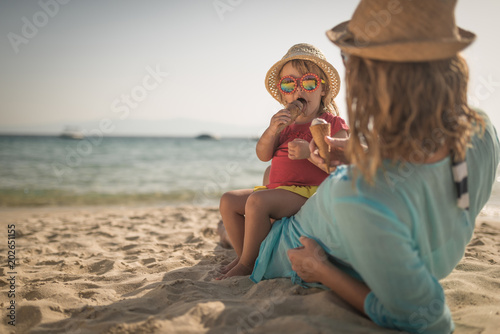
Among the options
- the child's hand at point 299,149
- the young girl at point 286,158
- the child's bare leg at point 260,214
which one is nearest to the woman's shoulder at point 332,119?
the young girl at point 286,158

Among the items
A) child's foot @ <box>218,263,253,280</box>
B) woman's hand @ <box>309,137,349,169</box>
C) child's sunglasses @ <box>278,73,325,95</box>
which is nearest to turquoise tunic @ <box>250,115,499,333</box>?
woman's hand @ <box>309,137,349,169</box>

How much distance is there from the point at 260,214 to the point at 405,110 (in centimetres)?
123

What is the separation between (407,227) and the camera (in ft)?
4.77

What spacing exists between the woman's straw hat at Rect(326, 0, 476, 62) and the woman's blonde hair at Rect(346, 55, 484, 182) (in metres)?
0.06

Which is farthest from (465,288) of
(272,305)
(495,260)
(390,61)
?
(390,61)

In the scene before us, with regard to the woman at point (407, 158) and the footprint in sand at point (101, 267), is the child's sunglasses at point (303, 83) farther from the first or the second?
the footprint in sand at point (101, 267)

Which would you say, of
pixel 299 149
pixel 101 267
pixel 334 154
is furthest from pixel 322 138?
pixel 101 267

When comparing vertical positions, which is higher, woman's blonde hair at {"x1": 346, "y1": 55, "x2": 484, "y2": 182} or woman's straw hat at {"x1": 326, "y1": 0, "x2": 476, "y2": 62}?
woman's straw hat at {"x1": 326, "y1": 0, "x2": 476, "y2": 62}

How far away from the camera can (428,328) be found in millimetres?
1579

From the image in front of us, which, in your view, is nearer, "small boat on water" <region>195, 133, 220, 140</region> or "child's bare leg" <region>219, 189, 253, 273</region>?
"child's bare leg" <region>219, 189, 253, 273</region>

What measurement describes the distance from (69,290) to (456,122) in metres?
2.54

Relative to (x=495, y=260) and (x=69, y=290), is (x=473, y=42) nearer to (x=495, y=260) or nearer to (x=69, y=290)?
(x=495, y=260)

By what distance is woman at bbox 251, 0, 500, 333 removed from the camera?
1.35 metres

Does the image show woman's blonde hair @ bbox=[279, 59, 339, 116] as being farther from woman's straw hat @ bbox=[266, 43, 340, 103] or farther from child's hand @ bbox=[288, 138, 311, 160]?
child's hand @ bbox=[288, 138, 311, 160]
